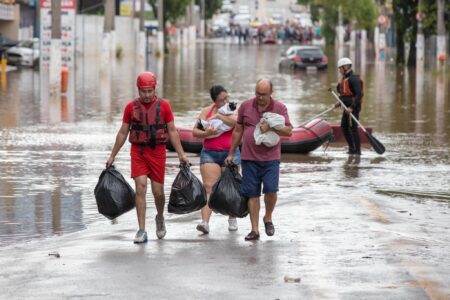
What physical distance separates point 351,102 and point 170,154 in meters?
2.93

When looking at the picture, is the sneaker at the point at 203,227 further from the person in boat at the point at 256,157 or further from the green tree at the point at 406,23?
the green tree at the point at 406,23

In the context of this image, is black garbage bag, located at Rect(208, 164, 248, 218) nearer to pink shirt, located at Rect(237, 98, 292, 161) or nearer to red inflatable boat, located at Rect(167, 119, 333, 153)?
pink shirt, located at Rect(237, 98, 292, 161)

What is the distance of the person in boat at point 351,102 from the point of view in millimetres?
20312

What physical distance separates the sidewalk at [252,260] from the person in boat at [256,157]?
0.92ft

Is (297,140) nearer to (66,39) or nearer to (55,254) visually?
(55,254)

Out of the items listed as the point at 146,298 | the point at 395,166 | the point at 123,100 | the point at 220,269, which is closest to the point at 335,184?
the point at 395,166

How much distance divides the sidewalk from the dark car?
45.0 metres

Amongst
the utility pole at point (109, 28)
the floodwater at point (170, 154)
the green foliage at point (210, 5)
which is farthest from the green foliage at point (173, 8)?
the green foliage at point (210, 5)

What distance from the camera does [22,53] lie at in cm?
5656

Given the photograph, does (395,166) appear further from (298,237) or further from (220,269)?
(220,269)

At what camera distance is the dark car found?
58.5 meters

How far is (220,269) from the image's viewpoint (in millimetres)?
10070

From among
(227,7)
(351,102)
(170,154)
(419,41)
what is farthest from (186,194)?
(227,7)

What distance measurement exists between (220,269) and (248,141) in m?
1.94
